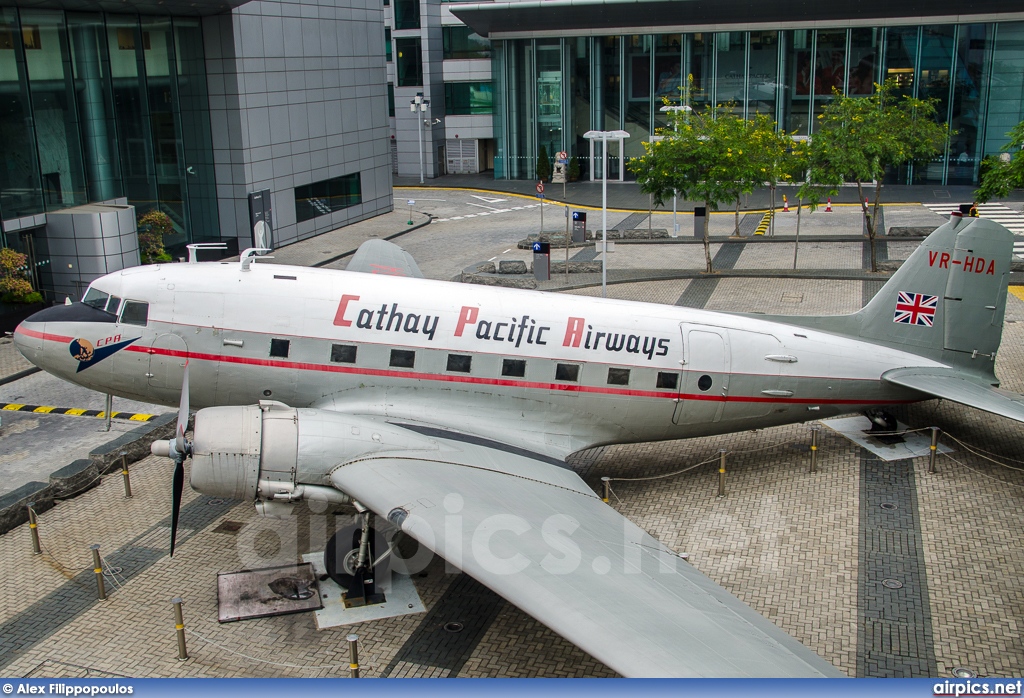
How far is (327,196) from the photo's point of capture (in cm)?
5462

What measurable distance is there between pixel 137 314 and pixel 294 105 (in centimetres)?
3347

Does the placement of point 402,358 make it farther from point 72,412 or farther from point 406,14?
point 406,14

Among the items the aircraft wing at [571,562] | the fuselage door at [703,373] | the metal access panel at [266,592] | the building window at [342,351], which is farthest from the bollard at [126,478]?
the fuselage door at [703,373]

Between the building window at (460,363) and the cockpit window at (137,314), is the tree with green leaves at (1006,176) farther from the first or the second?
the cockpit window at (137,314)

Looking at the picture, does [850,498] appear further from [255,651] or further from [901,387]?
[255,651]

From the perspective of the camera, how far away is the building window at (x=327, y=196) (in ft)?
170

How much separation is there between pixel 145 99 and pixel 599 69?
39.1m

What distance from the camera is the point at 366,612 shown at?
1659cm

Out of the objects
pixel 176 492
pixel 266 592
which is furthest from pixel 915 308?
pixel 176 492

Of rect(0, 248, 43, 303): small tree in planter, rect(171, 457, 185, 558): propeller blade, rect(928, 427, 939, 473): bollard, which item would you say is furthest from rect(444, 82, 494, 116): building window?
rect(171, 457, 185, 558): propeller blade

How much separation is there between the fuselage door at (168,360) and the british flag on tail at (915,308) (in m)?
16.8

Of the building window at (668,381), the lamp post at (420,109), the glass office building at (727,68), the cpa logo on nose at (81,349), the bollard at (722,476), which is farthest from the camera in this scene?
the lamp post at (420,109)

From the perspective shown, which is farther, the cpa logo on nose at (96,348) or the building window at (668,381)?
the building window at (668,381)

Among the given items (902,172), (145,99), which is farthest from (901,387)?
(902,172)
